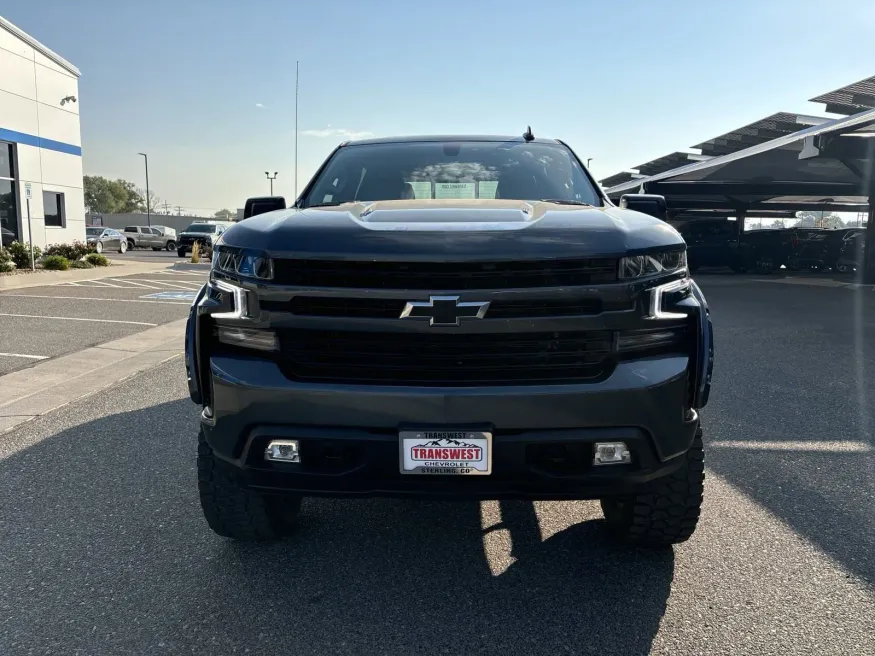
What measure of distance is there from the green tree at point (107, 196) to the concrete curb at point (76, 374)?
10880 cm

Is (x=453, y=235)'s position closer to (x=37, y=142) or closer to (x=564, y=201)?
(x=564, y=201)

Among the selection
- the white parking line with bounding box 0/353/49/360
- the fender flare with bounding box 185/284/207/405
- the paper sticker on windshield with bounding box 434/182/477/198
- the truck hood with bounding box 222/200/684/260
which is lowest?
the white parking line with bounding box 0/353/49/360

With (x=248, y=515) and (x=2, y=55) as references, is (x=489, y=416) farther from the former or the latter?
(x=2, y=55)

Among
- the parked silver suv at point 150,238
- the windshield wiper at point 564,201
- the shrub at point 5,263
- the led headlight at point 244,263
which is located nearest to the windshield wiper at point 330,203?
the led headlight at point 244,263

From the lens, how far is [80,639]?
231cm

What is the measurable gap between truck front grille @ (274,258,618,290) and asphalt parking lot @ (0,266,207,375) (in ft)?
19.0

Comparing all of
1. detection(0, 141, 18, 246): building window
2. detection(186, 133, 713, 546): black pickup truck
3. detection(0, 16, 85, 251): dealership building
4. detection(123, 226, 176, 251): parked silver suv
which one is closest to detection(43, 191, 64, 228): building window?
detection(0, 16, 85, 251): dealership building

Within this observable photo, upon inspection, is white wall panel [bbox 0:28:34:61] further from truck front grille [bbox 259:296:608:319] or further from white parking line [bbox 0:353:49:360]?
truck front grille [bbox 259:296:608:319]

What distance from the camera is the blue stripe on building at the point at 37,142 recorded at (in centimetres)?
2083

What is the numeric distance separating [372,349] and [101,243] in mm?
35554

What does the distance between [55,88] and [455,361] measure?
2614 centimetres

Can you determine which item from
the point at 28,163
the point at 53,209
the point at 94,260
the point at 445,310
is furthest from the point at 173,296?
the point at 445,310

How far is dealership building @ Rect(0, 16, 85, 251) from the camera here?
21.0 meters

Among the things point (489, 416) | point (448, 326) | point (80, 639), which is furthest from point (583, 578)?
point (80, 639)
